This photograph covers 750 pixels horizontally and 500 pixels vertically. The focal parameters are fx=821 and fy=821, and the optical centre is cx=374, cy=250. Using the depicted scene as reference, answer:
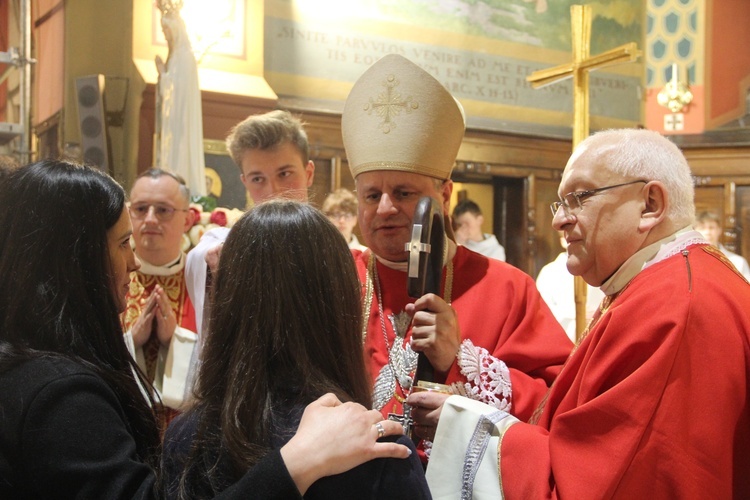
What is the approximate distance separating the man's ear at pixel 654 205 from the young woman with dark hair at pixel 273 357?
2.87 feet

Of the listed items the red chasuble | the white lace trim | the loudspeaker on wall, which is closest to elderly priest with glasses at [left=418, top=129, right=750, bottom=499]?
the white lace trim

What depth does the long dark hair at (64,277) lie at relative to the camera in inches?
58.6

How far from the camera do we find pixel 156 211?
327 cm

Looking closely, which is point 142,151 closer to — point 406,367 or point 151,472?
point 406,367

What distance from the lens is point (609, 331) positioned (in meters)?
1.89

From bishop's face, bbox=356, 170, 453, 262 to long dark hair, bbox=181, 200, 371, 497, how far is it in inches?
44.6

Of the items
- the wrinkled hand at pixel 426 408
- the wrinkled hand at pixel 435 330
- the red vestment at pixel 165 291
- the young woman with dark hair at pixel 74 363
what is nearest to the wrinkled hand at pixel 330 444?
the young woman with dark hair at pixel 74 363

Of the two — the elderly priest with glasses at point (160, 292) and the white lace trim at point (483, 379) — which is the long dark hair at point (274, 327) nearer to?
the white lace trim at point (483, 379)

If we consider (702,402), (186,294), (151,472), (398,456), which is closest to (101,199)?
(151,472)

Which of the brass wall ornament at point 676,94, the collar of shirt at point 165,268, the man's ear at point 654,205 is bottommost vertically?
the collar of shirt at point 165,268

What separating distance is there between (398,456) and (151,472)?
416 millimetres

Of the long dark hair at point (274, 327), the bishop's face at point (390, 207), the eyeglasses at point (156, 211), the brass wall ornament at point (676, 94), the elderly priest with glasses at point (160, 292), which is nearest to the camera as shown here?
the long dark hair at point (274, 327)

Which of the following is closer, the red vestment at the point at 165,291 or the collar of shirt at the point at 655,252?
the collar of shirt at the point at 655,252

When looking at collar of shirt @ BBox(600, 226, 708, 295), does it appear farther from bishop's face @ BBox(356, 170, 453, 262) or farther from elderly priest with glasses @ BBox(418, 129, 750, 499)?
bishop's face @ BBox(356, 170, 453, 262)
